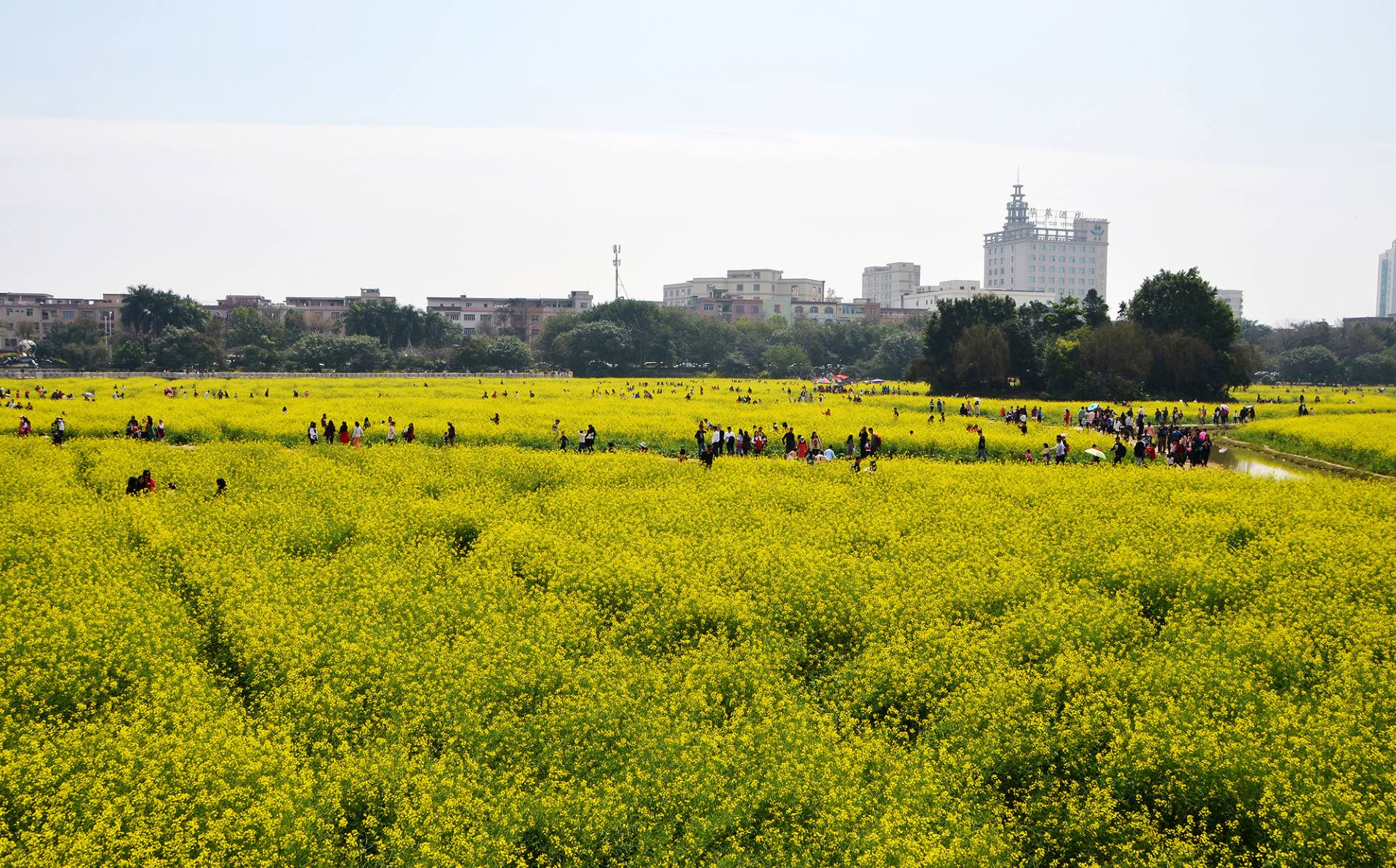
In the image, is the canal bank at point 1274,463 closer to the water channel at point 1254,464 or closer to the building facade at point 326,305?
the water channel at point 1254,464

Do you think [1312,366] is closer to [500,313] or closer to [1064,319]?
[1064,319]

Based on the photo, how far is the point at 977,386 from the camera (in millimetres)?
67375

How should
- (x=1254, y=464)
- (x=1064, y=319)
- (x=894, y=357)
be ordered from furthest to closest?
(x=894, y=357) → (x=1064, y=319) → (x=1254, y=464)

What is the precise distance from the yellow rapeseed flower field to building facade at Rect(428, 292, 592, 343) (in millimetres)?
123102

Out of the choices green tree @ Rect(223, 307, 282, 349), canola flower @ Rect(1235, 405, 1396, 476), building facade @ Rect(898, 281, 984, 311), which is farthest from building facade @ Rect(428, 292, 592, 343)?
canola flower @ Rect(1235, 405, 1396, 476)

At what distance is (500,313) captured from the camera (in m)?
146

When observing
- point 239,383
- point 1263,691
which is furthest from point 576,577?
point 239,383

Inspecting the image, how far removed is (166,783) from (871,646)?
8787 millimetres

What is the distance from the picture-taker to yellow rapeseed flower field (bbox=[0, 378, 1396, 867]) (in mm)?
9742

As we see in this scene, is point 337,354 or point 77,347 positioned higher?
point 77,347

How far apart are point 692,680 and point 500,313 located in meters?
138

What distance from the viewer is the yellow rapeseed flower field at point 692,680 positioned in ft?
32.0

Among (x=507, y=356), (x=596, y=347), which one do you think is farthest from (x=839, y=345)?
(x=507, y=356)

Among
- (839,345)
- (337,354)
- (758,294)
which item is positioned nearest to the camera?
(337,354)
